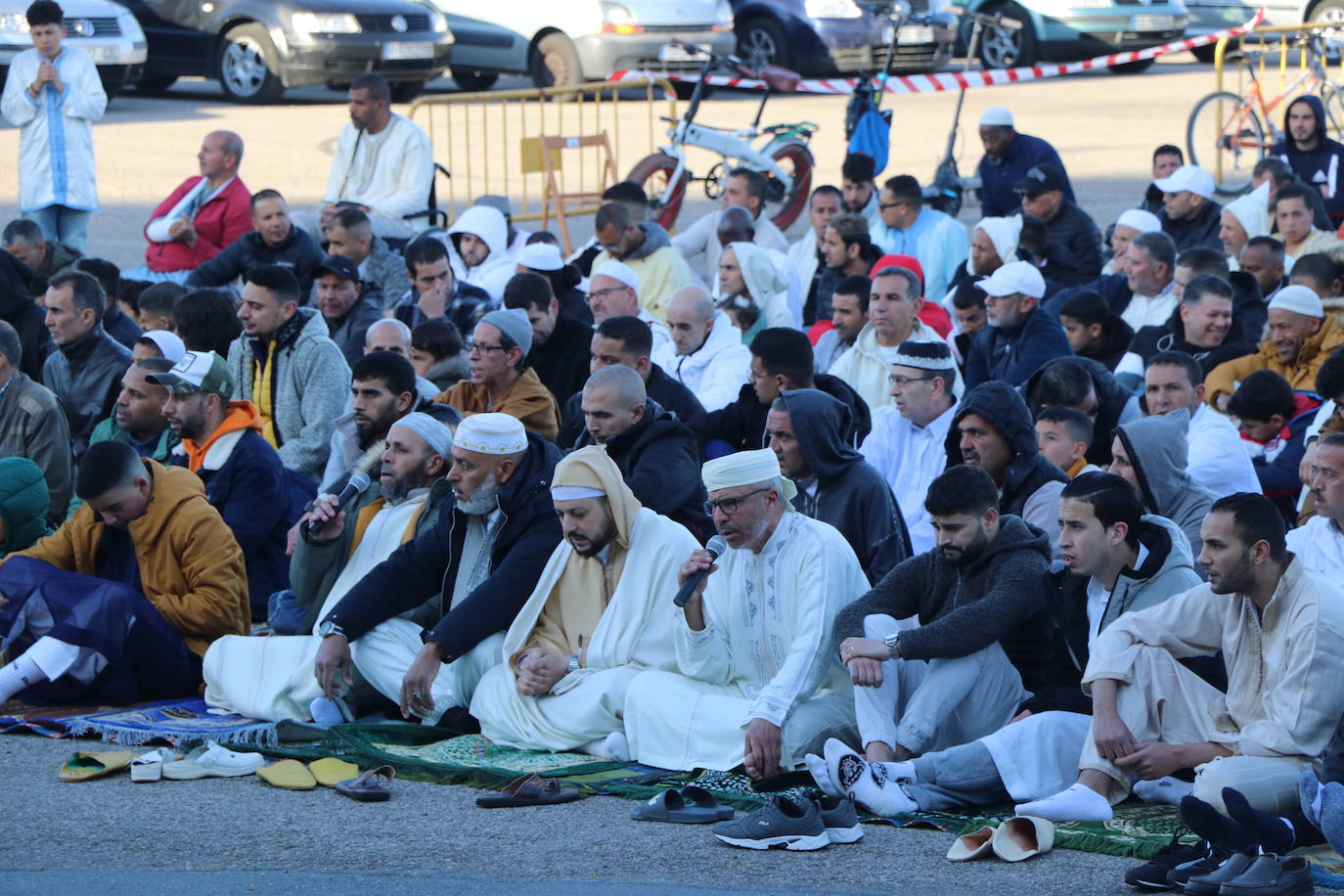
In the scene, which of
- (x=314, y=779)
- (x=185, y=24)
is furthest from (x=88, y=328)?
(x=185, y=24)

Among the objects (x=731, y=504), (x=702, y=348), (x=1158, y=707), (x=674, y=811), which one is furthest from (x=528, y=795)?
(x=702, y=348)

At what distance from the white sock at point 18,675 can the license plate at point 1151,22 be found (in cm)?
1971

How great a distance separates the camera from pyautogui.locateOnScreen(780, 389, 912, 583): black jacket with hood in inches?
280

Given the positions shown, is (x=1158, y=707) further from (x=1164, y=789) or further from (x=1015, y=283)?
(x=1015, y=283)

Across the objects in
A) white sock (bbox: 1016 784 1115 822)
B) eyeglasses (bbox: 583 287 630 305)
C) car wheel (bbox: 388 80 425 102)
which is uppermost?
car wheel (bbox: 388 80 425 102)

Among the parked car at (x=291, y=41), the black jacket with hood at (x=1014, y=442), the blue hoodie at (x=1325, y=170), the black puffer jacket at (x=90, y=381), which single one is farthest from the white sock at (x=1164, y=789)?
the parked car at (x=291, y=41)

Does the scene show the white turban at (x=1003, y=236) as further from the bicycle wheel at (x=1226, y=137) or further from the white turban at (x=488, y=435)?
the bicycle wheel at (x=1226, y=137)

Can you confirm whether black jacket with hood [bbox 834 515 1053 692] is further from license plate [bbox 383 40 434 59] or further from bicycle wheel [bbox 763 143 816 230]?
license plate [bbox 383 40 434 59]

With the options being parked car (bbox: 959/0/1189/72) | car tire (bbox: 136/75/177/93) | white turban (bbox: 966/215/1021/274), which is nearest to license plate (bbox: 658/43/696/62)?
parked car (bbox: 959/0/1189/72)

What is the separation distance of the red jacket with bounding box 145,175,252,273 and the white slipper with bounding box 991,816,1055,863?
8150 millimetres

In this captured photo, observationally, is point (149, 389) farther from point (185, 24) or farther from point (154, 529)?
point (185, 24)

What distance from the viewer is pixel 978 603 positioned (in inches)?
240

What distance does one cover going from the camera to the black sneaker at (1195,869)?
16.4 feet

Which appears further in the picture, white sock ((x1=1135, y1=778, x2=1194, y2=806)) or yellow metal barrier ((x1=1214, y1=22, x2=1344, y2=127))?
yellow metal barrier ((x1=1214, y1=22, x2=1344, y2=127))
